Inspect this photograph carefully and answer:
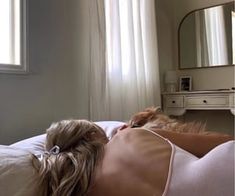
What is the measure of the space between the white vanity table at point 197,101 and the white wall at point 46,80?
122cm

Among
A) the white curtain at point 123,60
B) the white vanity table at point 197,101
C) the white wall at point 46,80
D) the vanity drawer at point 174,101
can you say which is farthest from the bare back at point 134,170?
the vanity drawer at point 174,101

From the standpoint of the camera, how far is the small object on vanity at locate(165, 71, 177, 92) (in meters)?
3.55

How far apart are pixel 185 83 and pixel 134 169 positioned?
3.11 metres

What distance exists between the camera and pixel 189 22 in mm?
3668

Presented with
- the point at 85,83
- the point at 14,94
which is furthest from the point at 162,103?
the point at 14,94

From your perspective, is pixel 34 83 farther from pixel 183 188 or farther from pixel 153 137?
pixel 183 188

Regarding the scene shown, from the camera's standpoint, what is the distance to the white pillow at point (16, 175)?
58 cm

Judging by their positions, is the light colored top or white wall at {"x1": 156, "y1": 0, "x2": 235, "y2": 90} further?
white wall at {"x1": 156, "y1": 0, "x2": 235, "y2": 90}

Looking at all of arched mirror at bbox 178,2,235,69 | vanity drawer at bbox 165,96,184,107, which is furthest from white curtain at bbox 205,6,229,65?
vanity drawer at bbox 165,96,184,107

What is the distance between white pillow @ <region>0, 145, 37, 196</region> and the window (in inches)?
60.7

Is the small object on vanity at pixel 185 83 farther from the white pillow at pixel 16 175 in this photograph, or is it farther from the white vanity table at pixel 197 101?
the white pillow at pixel 16 175

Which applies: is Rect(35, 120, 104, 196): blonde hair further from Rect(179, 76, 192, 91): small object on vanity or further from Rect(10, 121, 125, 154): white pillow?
Rect(179, 76, 192, 91): small object on vanity

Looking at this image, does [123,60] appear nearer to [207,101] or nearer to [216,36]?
[207,101]

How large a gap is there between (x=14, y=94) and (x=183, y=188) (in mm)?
1671
